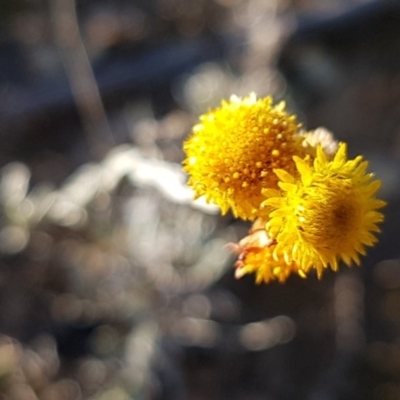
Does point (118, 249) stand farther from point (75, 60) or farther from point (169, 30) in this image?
point (169, 30)

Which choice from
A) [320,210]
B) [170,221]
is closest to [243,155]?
[320,210]

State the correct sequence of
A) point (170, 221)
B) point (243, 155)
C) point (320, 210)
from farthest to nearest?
point (170, 221)
point (243, 155)
point (320, 210)

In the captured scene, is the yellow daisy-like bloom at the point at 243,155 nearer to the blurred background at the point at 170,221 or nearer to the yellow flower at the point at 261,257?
the yellow flower at the point at 261,257

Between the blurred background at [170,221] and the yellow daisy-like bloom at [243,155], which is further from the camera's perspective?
the blurred background at [170,221]

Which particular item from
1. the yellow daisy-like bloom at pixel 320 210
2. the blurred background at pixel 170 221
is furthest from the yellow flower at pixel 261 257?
the blurred background at pixel 170 221

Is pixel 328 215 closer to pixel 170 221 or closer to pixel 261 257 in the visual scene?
pixel 261 257

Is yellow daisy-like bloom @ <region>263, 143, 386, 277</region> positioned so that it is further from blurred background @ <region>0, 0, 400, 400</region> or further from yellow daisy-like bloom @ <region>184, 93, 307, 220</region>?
blurred background @ <region>0, 0, 400, 400</region>

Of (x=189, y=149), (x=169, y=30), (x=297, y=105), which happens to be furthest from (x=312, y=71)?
(x=189, y=149)
